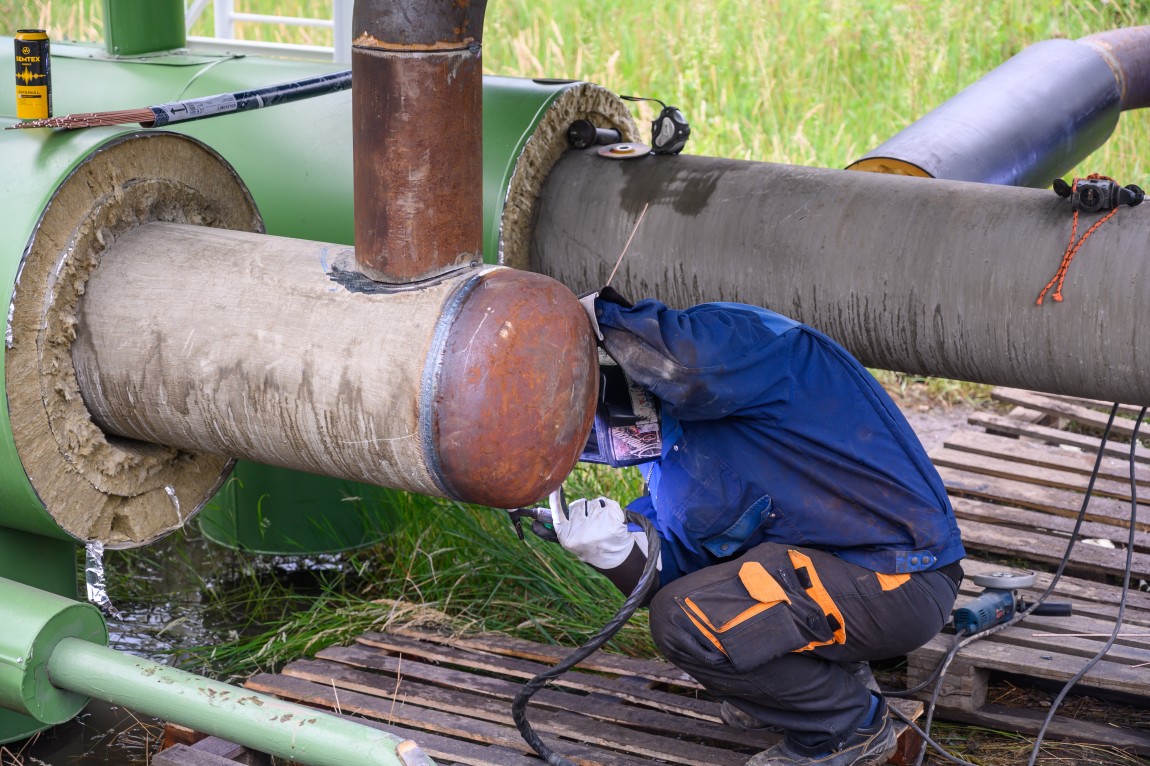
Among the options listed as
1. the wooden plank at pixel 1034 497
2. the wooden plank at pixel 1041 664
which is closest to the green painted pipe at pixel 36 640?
the wooden plank at pixel 1041 664

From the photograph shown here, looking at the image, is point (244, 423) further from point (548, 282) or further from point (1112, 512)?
point (1112, 512)

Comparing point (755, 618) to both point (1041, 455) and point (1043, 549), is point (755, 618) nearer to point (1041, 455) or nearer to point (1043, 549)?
point (1043, 549)

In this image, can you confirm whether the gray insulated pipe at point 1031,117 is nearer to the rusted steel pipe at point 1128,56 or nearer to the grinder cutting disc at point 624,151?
the rusted steel pipe at point 1128,56

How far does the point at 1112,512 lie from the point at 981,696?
1173mm

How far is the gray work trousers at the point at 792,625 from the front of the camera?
2404mm

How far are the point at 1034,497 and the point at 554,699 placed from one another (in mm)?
1802

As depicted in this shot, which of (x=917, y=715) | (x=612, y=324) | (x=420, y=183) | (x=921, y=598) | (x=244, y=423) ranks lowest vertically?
(x=917, y=715)

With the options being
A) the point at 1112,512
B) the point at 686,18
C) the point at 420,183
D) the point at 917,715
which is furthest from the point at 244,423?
the point at 686,18

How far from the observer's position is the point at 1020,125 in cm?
336

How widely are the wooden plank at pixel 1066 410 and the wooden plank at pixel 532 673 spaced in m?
2.29

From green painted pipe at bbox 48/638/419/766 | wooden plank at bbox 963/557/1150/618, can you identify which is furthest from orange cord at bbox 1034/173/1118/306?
green painted pipe at bbox 48/638/419/766

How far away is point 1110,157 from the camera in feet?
20.9

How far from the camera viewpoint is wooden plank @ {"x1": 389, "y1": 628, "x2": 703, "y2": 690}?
117 inches

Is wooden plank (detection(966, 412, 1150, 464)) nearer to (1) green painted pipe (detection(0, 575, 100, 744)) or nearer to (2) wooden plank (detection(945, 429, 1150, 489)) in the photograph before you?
(2) wooden plank (detection(945, 429, 1150, 489))
